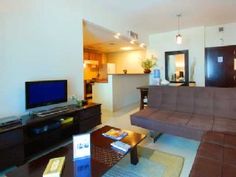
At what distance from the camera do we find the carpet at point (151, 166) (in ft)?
6.08

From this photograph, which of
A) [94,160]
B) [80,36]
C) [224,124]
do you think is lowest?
[94,160]

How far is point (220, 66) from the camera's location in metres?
5.38

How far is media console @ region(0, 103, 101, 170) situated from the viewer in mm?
1932

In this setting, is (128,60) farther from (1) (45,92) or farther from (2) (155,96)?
(1) (45,92)

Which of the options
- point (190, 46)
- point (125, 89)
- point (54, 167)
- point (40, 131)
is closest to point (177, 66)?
point (190, 46)

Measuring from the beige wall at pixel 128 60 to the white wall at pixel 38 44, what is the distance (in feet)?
13.7

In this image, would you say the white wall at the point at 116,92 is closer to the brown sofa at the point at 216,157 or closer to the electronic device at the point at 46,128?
the electronic device at the point at 46,128

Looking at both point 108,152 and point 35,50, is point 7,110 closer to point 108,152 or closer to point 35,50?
point 35,50

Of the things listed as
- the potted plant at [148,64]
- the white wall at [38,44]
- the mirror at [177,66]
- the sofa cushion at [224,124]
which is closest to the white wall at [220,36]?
the mirror at [177,66]

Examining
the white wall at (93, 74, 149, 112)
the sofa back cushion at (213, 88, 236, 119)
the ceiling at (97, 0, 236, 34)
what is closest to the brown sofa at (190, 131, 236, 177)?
the sofa back cushion at (213, 88, 236, 119)

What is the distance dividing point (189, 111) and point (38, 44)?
106 inches

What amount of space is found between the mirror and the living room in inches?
8.9

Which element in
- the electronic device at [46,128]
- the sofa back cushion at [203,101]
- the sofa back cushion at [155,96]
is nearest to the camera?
the electronic device at [46,128]

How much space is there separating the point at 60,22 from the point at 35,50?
2.39ft
